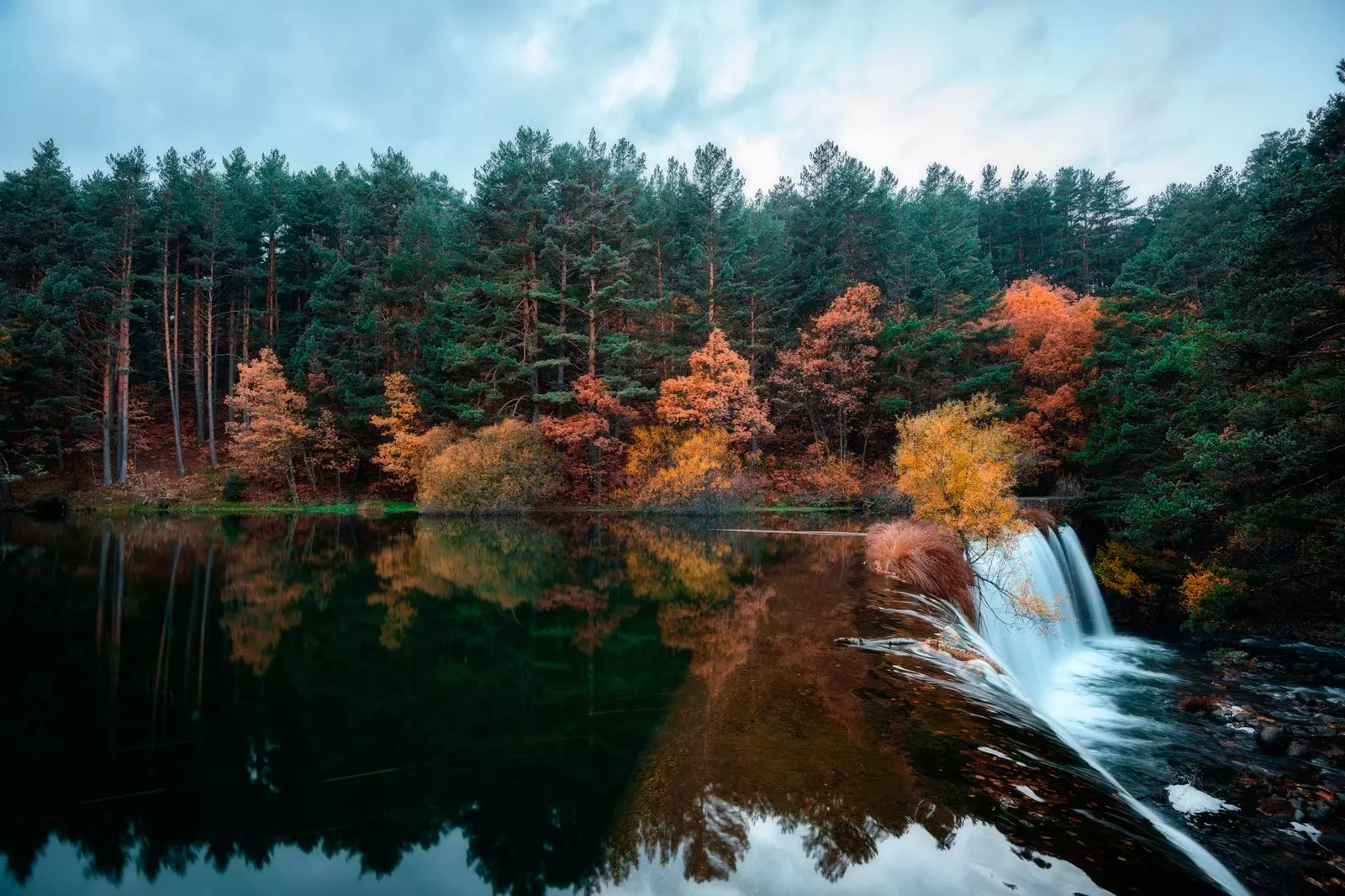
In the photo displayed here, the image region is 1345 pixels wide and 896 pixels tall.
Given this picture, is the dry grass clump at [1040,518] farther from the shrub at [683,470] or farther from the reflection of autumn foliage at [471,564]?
the reflection of autumn foliage at [471,564]

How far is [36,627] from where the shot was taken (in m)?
10.5

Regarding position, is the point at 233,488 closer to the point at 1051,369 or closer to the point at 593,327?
the point at 593,327

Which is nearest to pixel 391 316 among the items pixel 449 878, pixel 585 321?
pixel 585 321

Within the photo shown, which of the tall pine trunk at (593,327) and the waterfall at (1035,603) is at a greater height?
the tall pine trunk at (593,327)

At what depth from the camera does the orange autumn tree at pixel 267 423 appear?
3344 cm

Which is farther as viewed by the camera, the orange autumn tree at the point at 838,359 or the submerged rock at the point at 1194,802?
the orange autumn tree at the point at 838,359

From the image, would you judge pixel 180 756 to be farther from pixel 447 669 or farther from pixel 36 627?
pixel 36 627

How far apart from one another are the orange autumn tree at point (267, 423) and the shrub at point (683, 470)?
59.8 ft

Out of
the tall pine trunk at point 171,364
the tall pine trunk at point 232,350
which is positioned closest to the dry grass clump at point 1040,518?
the tall pine trunk at point 171,364

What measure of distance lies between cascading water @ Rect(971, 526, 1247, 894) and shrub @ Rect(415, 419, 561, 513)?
21.3m

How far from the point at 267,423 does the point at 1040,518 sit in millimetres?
35721

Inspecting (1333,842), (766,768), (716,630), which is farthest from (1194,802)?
(716,630)

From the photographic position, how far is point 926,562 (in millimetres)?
14836

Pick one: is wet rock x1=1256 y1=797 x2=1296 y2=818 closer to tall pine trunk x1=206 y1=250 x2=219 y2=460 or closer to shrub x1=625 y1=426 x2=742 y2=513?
shrub x1=625 y1=426 x2=742 y2=513
